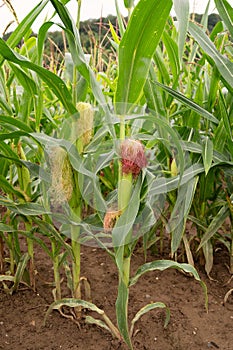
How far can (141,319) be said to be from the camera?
41.5 inches

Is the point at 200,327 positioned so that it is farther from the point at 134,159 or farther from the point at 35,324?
the point at 134,159

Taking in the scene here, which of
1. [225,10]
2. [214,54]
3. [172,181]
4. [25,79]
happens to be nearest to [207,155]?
[172,181]

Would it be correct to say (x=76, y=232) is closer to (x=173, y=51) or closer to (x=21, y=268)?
(x=21, y=268)

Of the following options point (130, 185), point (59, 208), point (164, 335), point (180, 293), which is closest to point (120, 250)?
point (130, 185)

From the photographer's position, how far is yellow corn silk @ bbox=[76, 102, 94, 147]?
817 millimetres

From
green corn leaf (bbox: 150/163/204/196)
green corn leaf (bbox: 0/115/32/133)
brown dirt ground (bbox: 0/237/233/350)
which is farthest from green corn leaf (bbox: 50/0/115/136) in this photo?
brown dirt ground (bbox: 0/237/233/350)

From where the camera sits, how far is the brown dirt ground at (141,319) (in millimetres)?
981

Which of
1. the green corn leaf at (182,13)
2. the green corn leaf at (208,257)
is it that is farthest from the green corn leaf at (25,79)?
the green corn leaf at (208,257)

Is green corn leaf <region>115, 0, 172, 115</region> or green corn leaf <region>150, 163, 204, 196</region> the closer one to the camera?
green corn leaf <region>115, 0, 172, 115</region>

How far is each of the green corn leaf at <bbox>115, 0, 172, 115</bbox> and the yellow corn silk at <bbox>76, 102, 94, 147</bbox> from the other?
0.28ft

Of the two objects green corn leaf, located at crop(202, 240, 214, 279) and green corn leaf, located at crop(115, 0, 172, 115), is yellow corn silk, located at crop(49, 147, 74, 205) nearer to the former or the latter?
green corn leaf, located at crop(115, 0, 172, 115)

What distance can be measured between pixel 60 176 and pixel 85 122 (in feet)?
0.36

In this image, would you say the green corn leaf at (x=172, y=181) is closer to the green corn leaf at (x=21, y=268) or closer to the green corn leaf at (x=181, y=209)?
the green corn leaf at (x=181, y=209)

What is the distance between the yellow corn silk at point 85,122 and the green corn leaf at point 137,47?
9 cm
